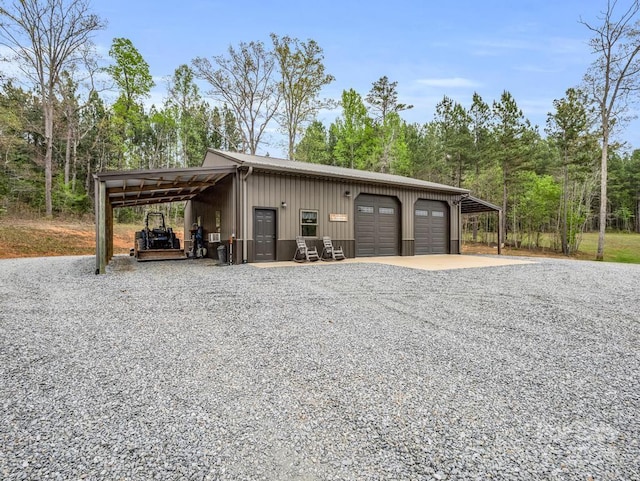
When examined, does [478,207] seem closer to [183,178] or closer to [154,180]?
[183,178]

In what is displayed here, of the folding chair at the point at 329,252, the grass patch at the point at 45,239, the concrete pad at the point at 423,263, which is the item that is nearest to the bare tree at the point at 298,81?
the folding chair at the point at 329,252

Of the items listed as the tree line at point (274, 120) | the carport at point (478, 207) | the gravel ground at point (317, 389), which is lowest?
the gravel ground at point (317, 389)

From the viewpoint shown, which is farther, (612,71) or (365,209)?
(612,71)

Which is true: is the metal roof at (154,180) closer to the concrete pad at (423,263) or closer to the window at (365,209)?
the concrete pad at (423,263)

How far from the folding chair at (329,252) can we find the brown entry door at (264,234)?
1682 mm

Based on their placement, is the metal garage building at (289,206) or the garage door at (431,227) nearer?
the metal garage building at (289,206)

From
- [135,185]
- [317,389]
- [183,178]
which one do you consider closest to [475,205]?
[183,178]

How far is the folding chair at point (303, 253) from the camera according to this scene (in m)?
10.3

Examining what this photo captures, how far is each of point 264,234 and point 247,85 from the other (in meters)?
14.7

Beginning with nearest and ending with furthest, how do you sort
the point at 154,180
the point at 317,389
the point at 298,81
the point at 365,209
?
the point at 317,389, the point at 154,180, the point at 365,209, the point at 298,81

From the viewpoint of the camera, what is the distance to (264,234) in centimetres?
1013

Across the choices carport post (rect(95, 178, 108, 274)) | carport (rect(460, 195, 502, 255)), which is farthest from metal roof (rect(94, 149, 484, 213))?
carport (rect(460, 195, 502, 255))

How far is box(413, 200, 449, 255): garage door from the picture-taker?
13.6 metres

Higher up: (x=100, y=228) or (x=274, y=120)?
(x=274, y=120)
